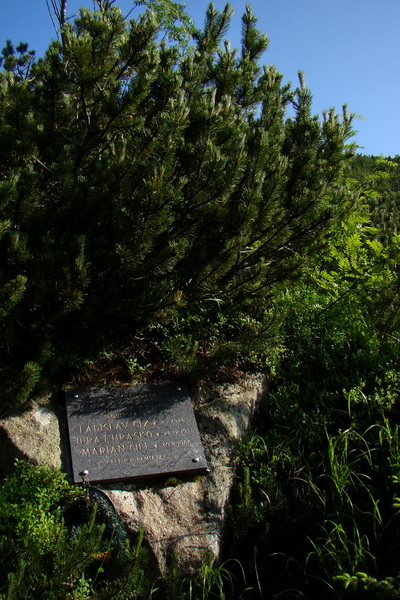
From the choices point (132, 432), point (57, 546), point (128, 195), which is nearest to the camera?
point (57, 546)

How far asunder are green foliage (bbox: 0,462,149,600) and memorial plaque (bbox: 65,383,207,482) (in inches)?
8.8

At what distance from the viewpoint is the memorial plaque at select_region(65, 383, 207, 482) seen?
3494 mm

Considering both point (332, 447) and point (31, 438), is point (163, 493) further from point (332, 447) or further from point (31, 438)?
point (332, 447)

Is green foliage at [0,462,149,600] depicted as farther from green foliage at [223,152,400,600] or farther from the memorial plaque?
green foliage at [223,152,400,600]

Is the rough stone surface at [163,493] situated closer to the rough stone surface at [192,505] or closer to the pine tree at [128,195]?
the rough stone surface at [192,505]

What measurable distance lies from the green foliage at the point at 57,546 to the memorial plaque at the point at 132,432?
224mm

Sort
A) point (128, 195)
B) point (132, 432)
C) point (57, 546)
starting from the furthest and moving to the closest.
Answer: point (132, 432)
point (128, 195)
point (57, 546)

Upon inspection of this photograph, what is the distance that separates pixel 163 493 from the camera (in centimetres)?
352

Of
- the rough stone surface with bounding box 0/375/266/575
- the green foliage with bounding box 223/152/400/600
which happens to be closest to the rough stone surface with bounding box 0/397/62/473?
the rough stone surface with bounding box 0/375/266/575

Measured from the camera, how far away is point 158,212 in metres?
3.38

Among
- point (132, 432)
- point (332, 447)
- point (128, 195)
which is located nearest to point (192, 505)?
point (132, 432)

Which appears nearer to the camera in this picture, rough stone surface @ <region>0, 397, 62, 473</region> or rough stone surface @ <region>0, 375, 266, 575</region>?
rough stone surface @ <region>0, 375, 266, 575</region>

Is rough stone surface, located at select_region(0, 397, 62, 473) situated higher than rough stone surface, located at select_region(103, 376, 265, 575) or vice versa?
rough stone surface, located at select_region(0, 397, 62, 473)

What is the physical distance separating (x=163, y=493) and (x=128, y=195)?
78.8 inches
